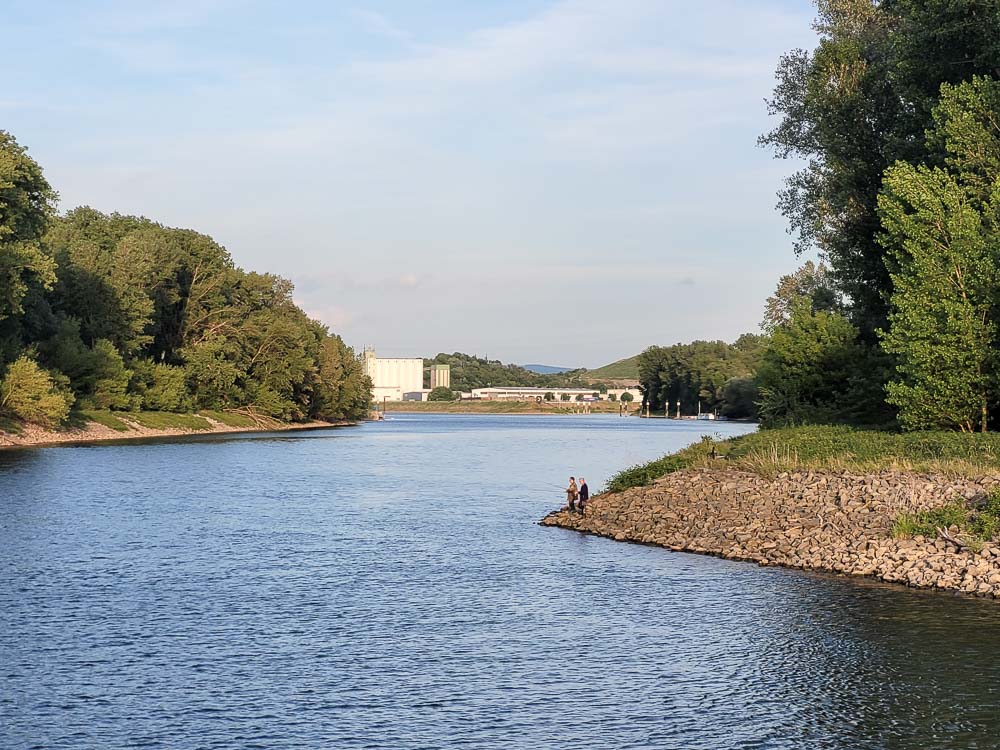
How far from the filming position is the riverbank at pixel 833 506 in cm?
3216

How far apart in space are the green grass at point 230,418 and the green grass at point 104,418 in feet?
80.5

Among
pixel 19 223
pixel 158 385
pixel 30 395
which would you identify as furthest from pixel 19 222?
pixel 158 385

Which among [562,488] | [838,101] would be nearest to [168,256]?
[562,488]

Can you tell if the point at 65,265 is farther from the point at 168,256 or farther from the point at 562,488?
the point at 562,488

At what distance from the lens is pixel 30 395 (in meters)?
90.9

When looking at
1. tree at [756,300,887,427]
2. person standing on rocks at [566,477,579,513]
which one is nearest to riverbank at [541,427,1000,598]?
person standing on rocks at [566,477,579,513]

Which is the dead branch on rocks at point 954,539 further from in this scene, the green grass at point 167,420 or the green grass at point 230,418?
the green grass at point 230,418

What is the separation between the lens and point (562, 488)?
6462 cm

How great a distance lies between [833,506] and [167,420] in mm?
103716

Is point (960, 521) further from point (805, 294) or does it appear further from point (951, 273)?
point (805, 294)

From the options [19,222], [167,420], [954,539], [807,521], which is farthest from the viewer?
[167,420]

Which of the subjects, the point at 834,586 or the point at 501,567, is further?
the point at 501,567

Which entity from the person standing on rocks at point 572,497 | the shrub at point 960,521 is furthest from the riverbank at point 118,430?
the shrub at point 960,521

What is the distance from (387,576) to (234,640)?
911 cm
